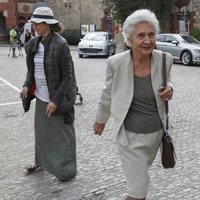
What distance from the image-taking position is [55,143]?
4.65 meters

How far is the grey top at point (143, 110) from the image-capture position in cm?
312

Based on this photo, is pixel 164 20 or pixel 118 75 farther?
pixel 164 20

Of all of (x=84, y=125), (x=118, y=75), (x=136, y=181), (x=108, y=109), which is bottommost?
(x=84, y=125)

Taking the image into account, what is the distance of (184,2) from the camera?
2783 cm

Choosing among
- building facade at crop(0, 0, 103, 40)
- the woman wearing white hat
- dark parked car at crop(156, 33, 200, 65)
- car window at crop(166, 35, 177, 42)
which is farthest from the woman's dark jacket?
building facade at crop(0, 0, 103, 40)

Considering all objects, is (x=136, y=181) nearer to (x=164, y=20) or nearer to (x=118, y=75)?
(x=118, y=75)

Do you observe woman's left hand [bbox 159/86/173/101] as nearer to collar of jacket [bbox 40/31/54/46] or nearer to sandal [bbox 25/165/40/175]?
collar of jacket [bbox 40/31/54/46]

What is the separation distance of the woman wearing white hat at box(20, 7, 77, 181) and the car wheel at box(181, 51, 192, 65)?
15.0m

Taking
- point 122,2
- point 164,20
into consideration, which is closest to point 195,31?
point 164,20

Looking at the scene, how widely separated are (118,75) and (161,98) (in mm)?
365

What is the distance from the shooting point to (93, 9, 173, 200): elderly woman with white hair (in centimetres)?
309

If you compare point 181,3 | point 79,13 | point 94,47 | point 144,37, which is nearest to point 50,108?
point 144,37

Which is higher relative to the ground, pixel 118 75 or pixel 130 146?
pixel 118 75

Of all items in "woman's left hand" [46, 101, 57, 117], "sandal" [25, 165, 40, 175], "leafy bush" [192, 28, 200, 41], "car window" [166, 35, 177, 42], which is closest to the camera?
"woman's left hand" [46, 101, 57, 117]
